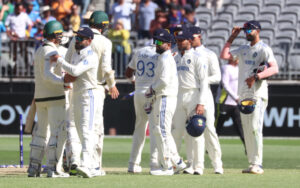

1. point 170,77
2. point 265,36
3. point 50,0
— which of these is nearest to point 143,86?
point 170,77

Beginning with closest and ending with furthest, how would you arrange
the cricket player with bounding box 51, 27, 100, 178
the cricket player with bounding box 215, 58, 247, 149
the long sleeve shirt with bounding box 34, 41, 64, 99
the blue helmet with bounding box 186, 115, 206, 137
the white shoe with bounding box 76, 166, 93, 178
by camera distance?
the white shoe with bounding box 76, 166, 93, 178 → the cricket player with bounding box 51, 27, 100, 178 → the long sleeve shirt with bounding box 34, 41, 64, 99 → the blue helmet with bounding box 186, 115, 206, 137 → the cricket player with bounding box 215, 58, 247, 149

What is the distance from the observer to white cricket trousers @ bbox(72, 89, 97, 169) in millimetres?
11875

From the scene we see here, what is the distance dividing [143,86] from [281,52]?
36.1 feet

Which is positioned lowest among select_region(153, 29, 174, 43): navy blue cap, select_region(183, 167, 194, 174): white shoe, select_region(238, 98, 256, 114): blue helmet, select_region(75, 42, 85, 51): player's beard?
select_region(183, 167, 194, 174): white shoe

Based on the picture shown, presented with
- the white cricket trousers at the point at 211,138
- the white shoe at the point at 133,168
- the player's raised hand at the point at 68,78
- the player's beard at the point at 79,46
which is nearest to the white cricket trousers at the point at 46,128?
the player's raised hand at the point at 68,78

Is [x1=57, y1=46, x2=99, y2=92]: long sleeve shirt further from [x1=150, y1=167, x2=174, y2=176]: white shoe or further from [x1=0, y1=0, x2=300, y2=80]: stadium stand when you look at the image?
[x1=0, y1=0, x2=300, y2=80]: stadium stand

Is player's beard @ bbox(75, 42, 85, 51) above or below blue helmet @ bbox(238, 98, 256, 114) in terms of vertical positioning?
above

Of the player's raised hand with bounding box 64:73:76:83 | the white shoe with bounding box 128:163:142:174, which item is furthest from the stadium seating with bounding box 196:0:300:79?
the player's raised hand with bounding box 64:73:76:83

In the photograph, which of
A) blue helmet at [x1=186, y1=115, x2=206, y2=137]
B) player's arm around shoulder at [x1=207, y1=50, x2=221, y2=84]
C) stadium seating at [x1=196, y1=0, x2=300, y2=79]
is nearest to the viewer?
blue helmet at [x1=186, y1=115, x2=206, y2=137]

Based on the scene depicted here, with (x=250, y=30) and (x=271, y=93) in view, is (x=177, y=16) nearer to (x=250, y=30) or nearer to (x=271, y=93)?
(x=271, y=93)

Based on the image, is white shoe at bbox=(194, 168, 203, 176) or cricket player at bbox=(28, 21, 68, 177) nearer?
cricket player at bbox=(28, 21, 68, 177)

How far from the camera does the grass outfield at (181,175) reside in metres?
11.2

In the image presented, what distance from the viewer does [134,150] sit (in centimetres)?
1380

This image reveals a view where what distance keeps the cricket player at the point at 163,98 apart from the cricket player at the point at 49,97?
1355 millimetres
